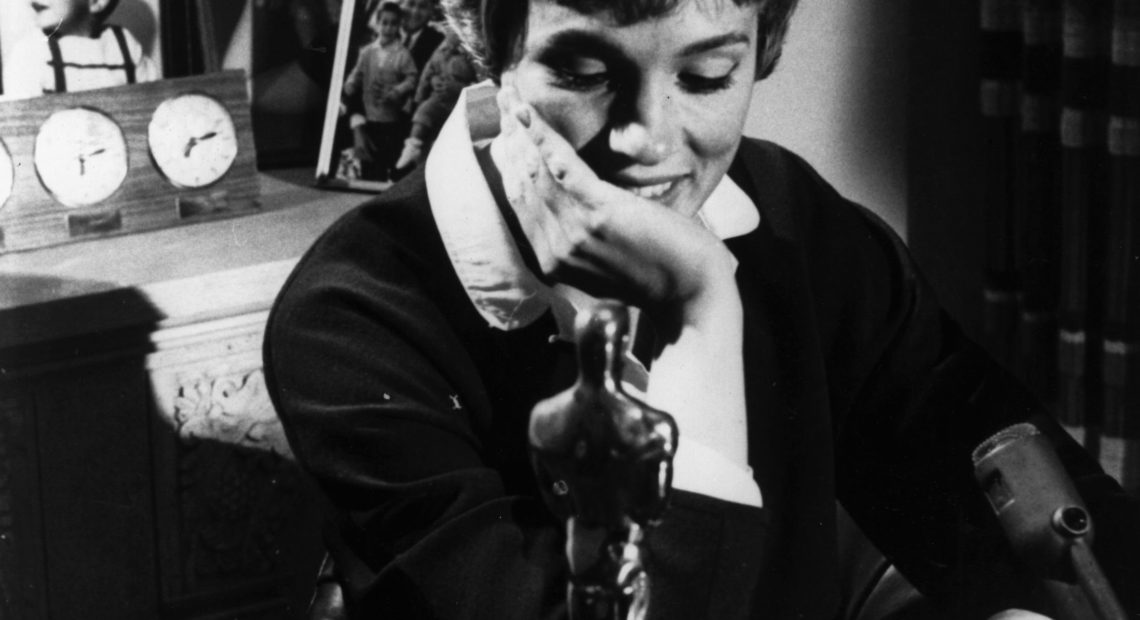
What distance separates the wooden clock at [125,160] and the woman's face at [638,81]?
450 mm

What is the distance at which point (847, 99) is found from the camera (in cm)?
112

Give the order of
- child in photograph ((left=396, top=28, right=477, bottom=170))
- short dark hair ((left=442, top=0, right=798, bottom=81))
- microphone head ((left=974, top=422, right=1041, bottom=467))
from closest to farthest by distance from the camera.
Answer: short dark hair ((left=442, top=0, right=798, bottom=81))
microphone head ((left=974, top=422, right=1041, bottom=467))
child in photograph ((left=396, top=28, right=477, bottom=170))

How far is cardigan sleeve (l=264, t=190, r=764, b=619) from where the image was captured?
0.92 m

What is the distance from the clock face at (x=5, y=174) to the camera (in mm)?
1206

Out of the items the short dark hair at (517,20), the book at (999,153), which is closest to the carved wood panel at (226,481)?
the short dark hair at (517,20)

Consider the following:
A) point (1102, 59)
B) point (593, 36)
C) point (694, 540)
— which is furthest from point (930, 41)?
point (694, 540)

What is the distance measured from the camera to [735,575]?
3.05ft

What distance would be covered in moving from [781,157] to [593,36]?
268 millimetres

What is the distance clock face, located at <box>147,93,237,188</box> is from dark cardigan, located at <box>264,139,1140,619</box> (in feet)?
1.03

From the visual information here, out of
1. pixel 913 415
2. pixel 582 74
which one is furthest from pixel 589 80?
pixel 913 415

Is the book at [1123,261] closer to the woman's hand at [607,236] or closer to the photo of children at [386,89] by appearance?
the woman's hand at [607,236]

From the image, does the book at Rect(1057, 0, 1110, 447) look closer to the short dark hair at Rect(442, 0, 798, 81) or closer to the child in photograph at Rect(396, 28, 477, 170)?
the short dark hair at Rect(442, 0, 798, 81)

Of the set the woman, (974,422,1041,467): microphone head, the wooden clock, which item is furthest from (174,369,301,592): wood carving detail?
(974,422,1041,467): microphone head

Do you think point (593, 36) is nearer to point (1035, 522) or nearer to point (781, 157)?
point (781, 157)
